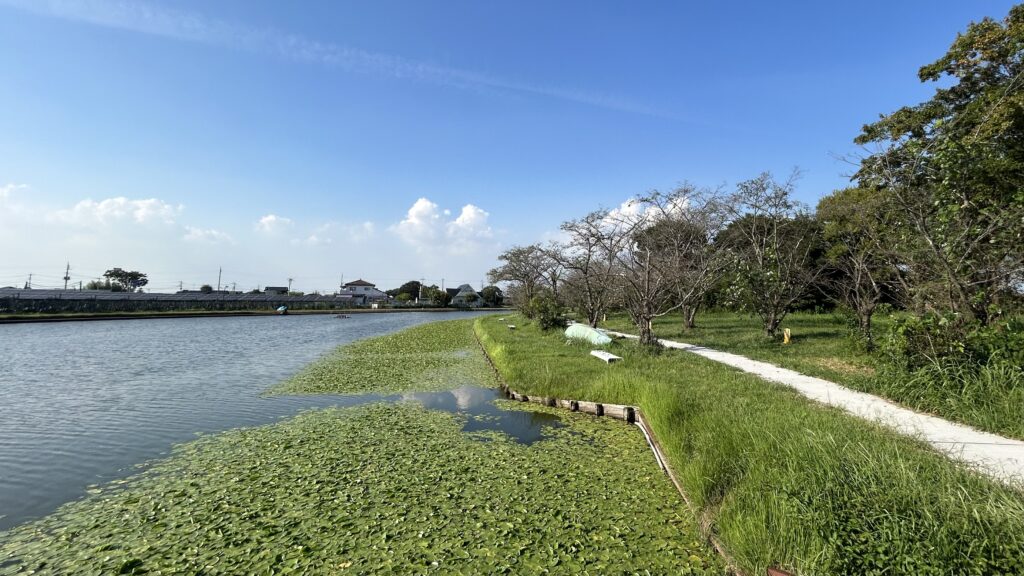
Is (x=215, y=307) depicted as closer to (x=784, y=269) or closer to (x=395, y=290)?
(x=395, y=290)

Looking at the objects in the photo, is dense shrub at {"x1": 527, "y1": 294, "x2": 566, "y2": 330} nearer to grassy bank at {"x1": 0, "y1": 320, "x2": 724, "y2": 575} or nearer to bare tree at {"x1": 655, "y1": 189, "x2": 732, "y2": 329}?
bare tree at {"x1": 655, "y1": 189, "x2": 732, "y2": 329}

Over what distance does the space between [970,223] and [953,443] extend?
14.1 feet

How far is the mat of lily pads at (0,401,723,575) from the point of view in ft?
11.1

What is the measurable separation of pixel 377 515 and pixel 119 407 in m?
7.62

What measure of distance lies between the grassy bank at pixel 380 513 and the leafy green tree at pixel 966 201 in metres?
5.58

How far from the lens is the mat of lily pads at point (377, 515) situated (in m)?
3.40

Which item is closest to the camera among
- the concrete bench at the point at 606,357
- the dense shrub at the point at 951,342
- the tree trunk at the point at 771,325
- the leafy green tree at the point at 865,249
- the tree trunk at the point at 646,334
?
the dense shrub at the point at 951,342

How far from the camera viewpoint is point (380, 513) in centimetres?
414

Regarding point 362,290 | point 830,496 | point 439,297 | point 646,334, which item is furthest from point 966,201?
point 362,290

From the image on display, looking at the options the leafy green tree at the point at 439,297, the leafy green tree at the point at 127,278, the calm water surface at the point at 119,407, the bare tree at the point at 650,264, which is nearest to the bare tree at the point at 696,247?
the bare tree at the point at 650,264

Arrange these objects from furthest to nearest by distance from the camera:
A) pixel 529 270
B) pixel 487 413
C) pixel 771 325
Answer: pixel 529 270, pixel 771 325, pixel 487 413

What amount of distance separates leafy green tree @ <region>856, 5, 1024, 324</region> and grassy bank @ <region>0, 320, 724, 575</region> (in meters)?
5.58

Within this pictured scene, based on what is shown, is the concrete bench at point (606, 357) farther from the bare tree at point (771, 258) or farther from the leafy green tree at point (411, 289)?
the leafy green tree at point (411, 289)

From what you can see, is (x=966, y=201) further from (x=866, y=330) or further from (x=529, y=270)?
(x=529, y=270)
